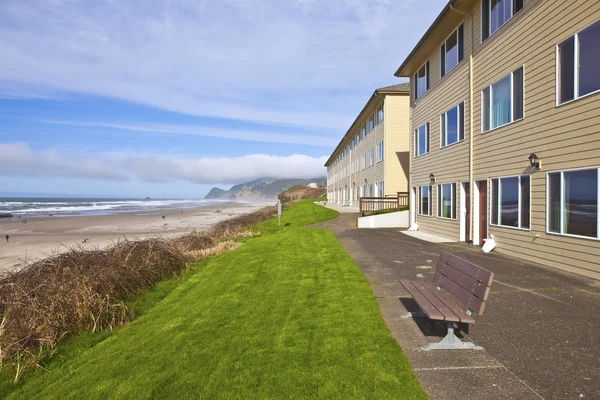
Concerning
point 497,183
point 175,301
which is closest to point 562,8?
point 497,183

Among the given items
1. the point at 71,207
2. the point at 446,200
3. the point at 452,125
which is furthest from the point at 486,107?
the point at 71,207

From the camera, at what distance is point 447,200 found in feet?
49.8

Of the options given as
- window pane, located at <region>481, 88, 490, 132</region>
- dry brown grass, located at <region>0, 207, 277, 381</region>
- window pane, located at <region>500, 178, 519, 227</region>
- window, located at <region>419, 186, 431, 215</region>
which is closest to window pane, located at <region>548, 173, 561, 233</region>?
window pane, located at <region>500, 178, 519, 227</region>

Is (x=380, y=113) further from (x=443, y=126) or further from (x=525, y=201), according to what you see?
(x=525, y=201)

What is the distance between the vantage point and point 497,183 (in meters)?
11.5

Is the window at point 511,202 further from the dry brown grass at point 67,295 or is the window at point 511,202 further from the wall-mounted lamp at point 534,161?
the dry brown grass at point 67,295

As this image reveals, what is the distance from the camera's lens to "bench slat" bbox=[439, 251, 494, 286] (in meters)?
4.18

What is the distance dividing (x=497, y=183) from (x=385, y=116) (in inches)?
563

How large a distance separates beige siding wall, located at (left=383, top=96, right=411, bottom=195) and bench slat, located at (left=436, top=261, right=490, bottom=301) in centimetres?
1959

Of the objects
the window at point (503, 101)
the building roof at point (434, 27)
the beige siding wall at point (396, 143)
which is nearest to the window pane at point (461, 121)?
the window at point (503, 101)

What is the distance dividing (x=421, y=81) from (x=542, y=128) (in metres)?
10.3

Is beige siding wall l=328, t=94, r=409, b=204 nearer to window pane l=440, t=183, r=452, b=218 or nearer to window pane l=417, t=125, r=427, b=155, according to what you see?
window pane l=417, t=125, r=427, b=155

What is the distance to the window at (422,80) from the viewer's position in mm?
17766

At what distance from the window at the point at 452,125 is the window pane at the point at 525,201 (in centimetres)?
423
